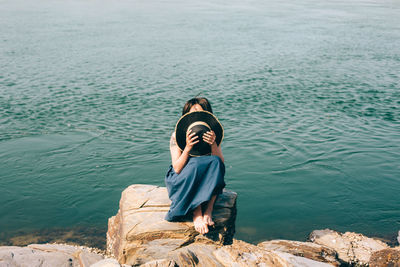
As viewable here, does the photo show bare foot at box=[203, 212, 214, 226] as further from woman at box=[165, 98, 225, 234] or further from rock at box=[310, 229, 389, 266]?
rock at box=[310, 229, 389, 266]

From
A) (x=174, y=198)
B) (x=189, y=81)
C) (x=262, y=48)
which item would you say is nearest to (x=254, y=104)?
(x=189, y=81)

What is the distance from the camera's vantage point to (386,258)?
5539 millimetres

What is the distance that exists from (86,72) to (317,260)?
1565 cm

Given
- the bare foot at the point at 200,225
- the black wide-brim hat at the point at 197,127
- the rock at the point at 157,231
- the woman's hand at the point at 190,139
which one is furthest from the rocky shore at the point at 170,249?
the woman's hand at the point at 190,139

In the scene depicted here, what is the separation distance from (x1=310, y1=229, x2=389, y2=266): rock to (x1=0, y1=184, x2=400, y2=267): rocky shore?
0.04 metres

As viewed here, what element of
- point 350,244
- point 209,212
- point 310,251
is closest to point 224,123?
point 350,244

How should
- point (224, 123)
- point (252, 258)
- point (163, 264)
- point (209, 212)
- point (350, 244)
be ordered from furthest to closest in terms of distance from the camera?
point (224, 123) < point (350, 244) < point (209, 212) < point (252, 258) < point (163, 264)

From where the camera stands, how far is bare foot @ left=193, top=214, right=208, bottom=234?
16.7 feet

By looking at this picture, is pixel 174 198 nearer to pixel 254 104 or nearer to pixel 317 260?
pixel 317 260

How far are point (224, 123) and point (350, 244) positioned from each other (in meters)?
6.55

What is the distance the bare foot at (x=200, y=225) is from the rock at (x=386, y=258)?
8.67ft

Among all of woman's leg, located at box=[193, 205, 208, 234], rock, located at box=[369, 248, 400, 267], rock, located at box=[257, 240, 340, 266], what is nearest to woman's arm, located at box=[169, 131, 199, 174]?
woman's leg, located at box=[193, 205, 208, 234]

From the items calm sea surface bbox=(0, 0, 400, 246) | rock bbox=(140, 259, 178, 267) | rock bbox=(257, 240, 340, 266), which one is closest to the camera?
rock bbox=(140, 259, 178, 267)

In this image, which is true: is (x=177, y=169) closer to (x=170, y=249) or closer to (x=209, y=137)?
(x=209, y=137)
